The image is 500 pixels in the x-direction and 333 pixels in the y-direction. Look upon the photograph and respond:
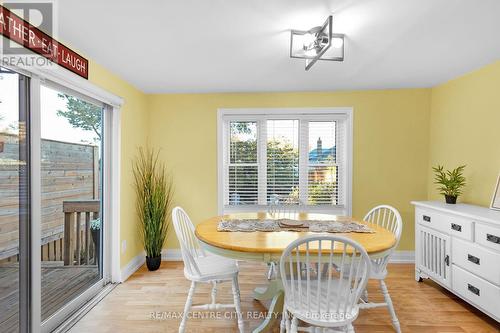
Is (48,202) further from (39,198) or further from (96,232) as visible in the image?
(96,232)

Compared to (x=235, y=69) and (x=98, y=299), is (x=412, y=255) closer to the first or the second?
(x=235, y=69)

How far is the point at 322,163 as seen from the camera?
3648 millimetres

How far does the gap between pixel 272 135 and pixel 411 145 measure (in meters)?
1.86

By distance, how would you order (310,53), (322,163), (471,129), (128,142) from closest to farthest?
(310,53) → (471,129) → (128,142) → (322,163)

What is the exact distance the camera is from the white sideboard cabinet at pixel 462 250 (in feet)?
6.93

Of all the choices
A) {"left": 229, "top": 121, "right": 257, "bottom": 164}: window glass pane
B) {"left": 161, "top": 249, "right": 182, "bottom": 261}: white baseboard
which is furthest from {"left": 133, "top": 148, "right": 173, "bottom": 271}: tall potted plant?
{"left": 229, "top": 121, "right": 257, "bottom": 164}: window glass pane

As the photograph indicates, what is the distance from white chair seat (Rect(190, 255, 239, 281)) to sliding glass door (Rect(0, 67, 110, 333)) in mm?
1166

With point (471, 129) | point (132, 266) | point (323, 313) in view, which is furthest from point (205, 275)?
point (471, 129)

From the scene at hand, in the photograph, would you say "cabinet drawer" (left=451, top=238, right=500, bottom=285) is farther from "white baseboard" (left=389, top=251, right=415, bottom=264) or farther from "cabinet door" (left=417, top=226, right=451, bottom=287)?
"white baseboard" (left=389, top=251, right=415, bottom=264)

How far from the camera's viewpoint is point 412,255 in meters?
3.53

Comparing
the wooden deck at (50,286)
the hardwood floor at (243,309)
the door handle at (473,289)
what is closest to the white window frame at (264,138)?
the hardwood floor at (243,309)

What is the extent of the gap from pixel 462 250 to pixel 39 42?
385 centimetres

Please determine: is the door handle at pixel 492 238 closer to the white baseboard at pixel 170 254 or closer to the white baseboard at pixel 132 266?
the white baseboard at pixel 170 254

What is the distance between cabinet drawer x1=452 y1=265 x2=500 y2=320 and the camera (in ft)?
6.82
